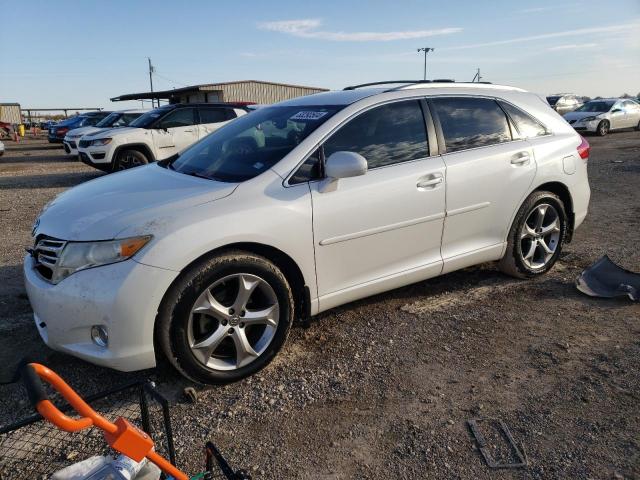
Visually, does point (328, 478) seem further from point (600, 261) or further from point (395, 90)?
point (600, 261)

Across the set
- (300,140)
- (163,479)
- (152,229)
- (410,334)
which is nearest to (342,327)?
(410,334)

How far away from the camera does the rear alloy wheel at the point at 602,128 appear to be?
19511 mm

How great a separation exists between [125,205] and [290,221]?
95 centimetres

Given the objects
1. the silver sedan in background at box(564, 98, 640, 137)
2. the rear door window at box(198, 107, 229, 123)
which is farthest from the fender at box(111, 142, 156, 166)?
the silver sedan in background at box(564, 98, 640, 137)

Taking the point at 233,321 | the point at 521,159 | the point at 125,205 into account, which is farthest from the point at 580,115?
the point at 125,205

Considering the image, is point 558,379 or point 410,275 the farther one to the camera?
point 410,275

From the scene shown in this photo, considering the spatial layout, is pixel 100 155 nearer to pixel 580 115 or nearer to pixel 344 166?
pixel 344 166

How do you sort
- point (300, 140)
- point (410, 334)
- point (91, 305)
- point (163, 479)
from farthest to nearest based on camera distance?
point (410, 334) → point (300, 140) → point (91, 305) → point (163, 479)

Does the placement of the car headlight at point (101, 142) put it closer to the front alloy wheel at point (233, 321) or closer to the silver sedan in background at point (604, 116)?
the front alloy wheel at point (233, 321)

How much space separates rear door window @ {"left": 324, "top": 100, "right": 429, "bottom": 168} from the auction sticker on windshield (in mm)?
214

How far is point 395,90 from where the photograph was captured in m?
3.66

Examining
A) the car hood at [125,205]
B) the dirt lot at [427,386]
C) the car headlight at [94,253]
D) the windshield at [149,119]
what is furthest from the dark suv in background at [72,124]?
the car headlight at [94,253]

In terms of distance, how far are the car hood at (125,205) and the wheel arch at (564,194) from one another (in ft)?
9.21

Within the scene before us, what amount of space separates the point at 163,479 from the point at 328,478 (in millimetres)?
728
